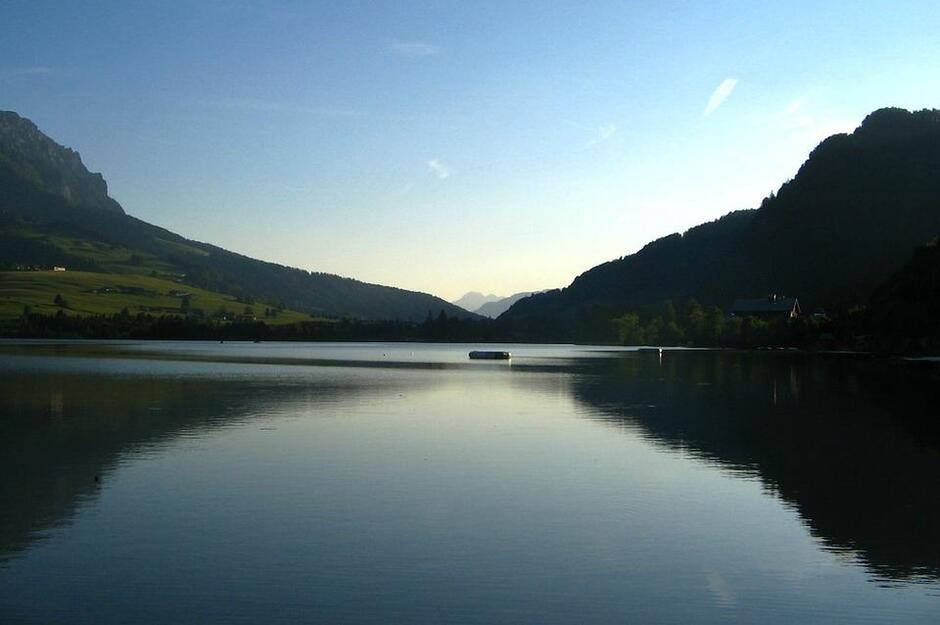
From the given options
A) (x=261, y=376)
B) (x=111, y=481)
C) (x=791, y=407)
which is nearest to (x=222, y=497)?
(x=111, y=481)

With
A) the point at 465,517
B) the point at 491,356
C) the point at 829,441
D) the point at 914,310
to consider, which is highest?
the point at 914,310

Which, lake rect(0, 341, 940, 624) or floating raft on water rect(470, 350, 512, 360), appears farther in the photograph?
floating raft on water rect(470, 350, 512, 360)

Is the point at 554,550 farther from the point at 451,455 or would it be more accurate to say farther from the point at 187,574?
the point at 451,455

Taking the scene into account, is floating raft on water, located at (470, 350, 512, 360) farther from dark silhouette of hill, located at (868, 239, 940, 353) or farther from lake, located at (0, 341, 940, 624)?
lake, located at (0, 341, 940, 624)

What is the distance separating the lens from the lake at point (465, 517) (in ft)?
58.5

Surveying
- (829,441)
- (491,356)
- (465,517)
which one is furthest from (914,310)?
(465,517)

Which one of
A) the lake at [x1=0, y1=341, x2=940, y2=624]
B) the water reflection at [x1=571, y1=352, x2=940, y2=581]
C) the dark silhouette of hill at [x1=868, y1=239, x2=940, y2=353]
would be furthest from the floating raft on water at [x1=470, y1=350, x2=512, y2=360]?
the lake at [x1=0, y1=341, x2=940, y2=624]

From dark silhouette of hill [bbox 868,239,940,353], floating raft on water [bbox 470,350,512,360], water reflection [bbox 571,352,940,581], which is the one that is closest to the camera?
water reflection [bbox 571,352,940,581]

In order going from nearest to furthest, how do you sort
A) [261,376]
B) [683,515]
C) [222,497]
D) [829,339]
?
[683,515] < [222,497] < [261,376] < [829,339]

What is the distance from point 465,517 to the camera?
25688 mm

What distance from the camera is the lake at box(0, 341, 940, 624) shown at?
702 inches

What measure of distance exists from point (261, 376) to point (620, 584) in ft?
280

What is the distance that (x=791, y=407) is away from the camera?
62594 mm

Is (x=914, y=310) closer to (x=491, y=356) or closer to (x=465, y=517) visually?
(x=491, y=356)
